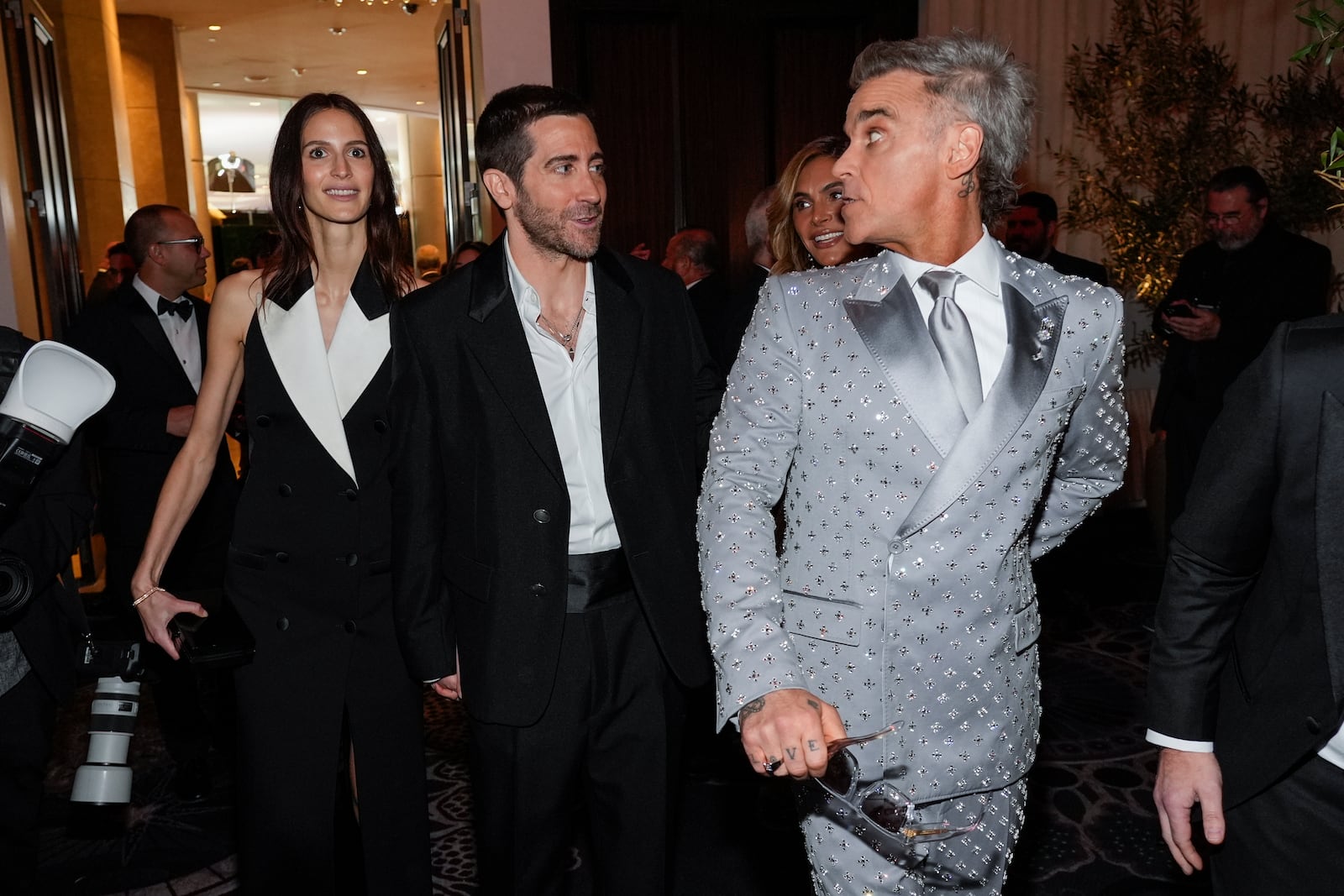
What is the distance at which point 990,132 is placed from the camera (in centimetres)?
166

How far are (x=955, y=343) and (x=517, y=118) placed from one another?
1.17 metres

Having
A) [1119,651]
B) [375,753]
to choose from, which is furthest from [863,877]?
[1119,651]

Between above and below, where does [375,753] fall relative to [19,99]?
below

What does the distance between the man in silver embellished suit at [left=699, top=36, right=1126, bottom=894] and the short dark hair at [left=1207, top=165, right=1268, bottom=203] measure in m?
4.38

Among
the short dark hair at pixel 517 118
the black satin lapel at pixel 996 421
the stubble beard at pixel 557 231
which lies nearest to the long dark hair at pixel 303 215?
the short dark hair at pixel 517 118

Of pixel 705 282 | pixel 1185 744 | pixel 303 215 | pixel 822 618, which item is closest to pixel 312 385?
pixel 303 215

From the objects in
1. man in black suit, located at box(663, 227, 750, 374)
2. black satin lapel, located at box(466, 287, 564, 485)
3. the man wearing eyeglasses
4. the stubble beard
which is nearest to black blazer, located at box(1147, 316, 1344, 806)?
black satin lapel, located at box(466, 287, 564, 485)

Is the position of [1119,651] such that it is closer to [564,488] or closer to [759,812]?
[759,812]

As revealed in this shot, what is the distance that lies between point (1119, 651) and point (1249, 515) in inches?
146

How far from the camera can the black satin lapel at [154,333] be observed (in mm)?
4066

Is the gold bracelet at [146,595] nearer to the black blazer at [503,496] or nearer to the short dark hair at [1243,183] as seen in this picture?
the black blazer at [503,496]

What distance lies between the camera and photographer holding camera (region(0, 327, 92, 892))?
2.13m

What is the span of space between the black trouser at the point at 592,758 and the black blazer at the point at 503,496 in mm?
57

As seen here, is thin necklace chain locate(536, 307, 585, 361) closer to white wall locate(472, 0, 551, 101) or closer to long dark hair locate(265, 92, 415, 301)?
long dark hair locate(265, 92, 415, 301)
